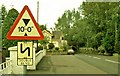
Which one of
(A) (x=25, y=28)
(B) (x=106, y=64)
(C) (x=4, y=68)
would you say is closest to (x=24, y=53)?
(A) (x=25, y=28)

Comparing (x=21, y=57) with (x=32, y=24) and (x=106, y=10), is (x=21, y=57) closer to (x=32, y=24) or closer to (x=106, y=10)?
(x=32, y=24)

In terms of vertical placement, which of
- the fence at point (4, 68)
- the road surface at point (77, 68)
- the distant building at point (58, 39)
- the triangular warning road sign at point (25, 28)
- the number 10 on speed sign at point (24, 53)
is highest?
the distant building at point (58, 39)

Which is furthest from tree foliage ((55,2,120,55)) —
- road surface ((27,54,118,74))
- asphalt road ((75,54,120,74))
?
road surface ((27,54,118,74))

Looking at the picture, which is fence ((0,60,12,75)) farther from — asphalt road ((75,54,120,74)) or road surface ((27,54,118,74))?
asphalt road ((75,54,120,74))

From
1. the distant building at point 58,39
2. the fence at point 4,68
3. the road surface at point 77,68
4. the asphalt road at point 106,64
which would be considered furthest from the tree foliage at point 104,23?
the distant building at point 58,39

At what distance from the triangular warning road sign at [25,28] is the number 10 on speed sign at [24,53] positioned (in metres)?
0.13

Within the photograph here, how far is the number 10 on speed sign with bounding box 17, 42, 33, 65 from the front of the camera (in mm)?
5655

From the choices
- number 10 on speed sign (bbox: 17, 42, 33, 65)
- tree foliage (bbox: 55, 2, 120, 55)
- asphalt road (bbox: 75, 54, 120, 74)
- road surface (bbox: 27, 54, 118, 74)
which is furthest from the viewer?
tree foliage (bbox: 55, 2, 120, 55)

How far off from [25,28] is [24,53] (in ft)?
1.53

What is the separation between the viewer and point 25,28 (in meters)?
5.79

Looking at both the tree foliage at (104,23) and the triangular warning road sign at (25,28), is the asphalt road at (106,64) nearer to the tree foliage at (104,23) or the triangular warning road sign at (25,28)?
the triangular warning road sign at (25,28)

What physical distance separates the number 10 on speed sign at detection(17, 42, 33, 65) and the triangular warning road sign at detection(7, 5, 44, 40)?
5.2 inches

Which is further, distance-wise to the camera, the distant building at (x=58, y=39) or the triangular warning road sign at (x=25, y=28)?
the distant building at (x=58, y=39)

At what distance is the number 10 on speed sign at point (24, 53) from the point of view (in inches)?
223
